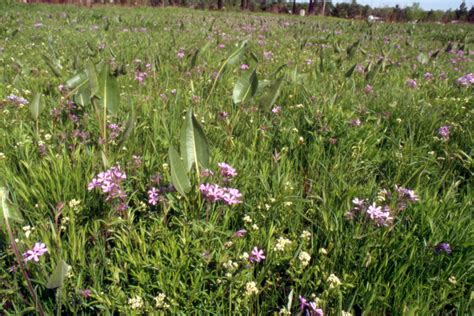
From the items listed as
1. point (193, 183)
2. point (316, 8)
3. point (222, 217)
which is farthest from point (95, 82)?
point (316, 8)

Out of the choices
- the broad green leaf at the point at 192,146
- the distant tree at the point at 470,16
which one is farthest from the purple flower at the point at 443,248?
the distant tree at the point at 470,16

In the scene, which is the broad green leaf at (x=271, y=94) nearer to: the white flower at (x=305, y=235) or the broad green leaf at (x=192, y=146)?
the broad green leaf at (x=192, y=146)

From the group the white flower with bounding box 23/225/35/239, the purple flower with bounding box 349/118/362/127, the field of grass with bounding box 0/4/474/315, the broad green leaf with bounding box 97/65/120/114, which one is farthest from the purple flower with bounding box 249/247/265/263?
the purple flower with bounding box 349/118/362/127

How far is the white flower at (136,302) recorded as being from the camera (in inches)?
47.6

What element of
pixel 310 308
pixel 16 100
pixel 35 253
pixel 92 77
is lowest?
pixel 310 308

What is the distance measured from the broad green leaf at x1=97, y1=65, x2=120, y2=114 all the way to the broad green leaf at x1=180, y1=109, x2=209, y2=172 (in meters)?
0.64

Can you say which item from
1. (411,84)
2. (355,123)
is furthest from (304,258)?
(411,84)

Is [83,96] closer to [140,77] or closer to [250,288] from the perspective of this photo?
[140,77]

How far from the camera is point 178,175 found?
153cm

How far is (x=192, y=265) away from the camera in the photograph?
138cm

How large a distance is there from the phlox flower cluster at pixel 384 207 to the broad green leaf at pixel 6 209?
1279 mm

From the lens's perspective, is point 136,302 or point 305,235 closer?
point 136,302

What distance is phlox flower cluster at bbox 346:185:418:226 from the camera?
1.50 metres

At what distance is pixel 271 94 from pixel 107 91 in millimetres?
1068
